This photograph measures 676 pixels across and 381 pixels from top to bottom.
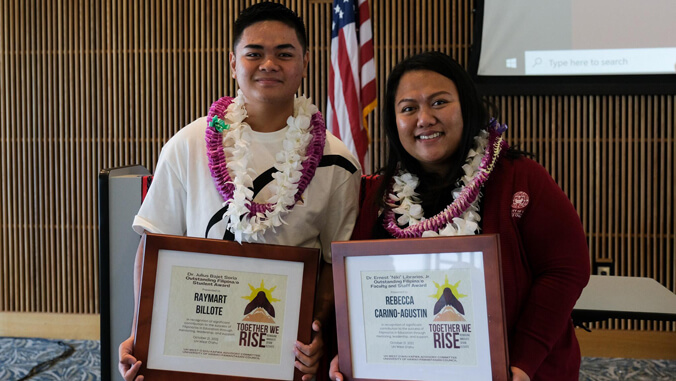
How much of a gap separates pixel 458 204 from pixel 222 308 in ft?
2.48

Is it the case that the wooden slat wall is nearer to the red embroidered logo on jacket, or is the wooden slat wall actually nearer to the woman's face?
the woman's face

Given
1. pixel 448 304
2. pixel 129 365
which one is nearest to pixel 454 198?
pixel 448 304

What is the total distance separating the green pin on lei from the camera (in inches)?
79.8

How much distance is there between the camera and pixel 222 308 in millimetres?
1760

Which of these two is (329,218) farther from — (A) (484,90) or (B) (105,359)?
(A) (484,90)

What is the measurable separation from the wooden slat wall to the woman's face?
276 cm

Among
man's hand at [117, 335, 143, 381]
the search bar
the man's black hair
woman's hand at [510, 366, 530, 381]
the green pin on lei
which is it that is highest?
the search bar

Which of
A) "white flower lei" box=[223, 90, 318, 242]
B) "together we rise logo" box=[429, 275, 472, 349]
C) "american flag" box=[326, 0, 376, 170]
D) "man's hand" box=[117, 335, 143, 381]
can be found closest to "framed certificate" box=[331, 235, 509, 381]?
"together we rise logo" box=[429, 275, 472, 349]

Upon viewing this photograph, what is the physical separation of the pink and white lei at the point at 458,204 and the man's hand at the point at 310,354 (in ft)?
1.25

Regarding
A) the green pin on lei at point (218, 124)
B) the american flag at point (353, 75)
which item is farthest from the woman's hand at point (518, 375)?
the american flag at point (353, 75)

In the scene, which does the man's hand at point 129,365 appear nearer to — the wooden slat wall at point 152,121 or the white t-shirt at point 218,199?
the white t-shirt at point 218,199

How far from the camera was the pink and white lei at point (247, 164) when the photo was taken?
1875 mm

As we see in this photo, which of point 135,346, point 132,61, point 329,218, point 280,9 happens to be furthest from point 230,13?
point 135,346

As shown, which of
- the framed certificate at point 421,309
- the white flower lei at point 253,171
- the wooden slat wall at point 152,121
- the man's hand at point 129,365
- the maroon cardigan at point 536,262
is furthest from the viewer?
the wooden slat wall at point 152,121
